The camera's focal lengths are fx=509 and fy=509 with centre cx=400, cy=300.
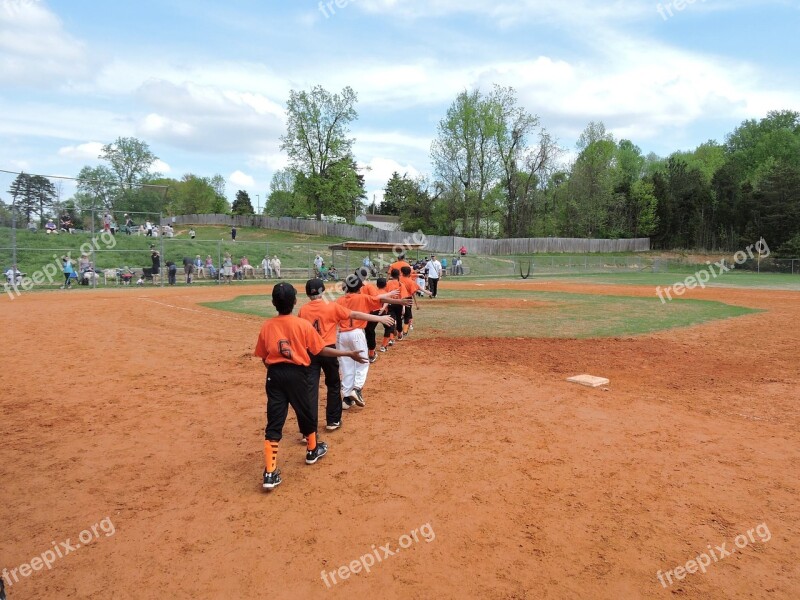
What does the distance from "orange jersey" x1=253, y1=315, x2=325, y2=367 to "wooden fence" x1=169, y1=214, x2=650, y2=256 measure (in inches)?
1994

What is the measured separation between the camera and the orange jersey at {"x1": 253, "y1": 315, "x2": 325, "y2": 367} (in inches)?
196

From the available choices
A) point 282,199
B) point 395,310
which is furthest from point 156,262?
point 282,199

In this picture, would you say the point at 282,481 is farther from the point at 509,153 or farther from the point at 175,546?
the point at 509,153

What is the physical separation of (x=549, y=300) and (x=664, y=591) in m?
19.9

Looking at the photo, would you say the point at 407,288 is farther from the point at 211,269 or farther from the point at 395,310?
the point at 211,269

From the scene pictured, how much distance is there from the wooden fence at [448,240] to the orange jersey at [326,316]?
163ft

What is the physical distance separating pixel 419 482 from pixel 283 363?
1759 millimetres

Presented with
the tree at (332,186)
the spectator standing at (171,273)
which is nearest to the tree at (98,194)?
the spectator standing at (171,273)

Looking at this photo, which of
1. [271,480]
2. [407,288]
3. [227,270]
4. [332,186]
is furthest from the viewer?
[332,186]

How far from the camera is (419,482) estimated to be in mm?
4906

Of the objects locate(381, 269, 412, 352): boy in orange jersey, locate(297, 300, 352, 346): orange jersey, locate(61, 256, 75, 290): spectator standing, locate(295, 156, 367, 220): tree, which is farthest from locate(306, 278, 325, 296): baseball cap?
locate(295, 156, 367, 220): tree

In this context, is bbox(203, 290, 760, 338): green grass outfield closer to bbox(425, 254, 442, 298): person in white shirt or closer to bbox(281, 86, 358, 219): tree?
bbox(425, 254, 442, 298): person in white shirt

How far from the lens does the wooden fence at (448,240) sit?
58656mm

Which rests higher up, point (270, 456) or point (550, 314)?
point (270, 456)
